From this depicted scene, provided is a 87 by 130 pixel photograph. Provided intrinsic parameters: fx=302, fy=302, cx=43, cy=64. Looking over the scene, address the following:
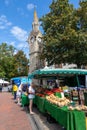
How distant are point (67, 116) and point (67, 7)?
93.5ft

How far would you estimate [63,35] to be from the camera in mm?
33406

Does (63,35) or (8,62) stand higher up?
(8,62)

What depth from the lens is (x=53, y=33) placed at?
3572 centimetres

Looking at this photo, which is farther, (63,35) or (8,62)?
(8,62)

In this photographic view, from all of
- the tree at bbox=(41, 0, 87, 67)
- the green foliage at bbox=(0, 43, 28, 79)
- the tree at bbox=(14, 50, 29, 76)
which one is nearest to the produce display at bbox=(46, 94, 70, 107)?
the tree at bbox=(41, 0, 87, 67)

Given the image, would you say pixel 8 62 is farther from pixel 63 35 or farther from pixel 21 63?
pixel 63 35

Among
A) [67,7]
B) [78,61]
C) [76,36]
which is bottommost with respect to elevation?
[78,61]

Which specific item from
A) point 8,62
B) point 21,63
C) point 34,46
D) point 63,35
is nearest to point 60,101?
point 63,35

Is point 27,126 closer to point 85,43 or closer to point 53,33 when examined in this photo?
point 85,43

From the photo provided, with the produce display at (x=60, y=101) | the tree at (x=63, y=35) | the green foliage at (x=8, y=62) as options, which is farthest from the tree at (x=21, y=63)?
the produce display at (x=60, y=101)

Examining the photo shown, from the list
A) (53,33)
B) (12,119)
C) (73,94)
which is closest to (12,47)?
(53,33)

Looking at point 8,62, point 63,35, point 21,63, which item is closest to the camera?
point 63,35

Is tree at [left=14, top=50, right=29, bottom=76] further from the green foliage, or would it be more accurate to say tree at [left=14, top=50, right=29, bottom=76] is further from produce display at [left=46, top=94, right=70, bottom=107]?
produce display at [left=46, top=94, right=70, bottom=107]

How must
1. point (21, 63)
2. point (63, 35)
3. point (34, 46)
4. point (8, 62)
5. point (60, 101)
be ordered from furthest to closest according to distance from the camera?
point (34, 46) < point (21, 63) < point (8, 62) < point (63, 35) < point (60, 101)
